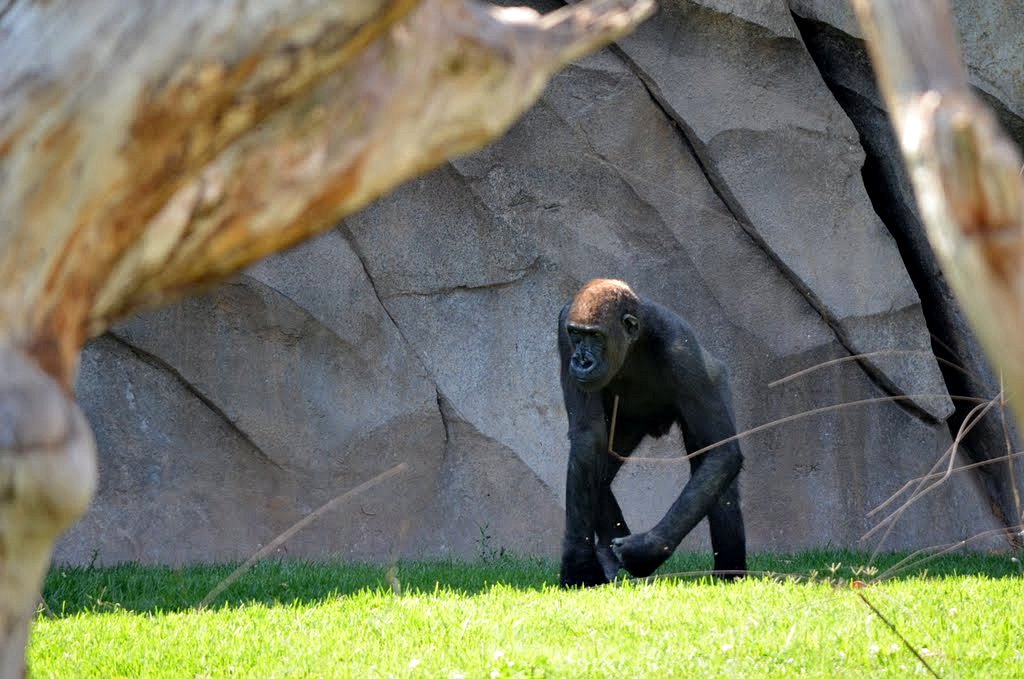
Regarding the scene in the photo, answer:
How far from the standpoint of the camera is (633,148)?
962 centimetres

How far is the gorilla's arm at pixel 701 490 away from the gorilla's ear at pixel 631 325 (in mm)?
279

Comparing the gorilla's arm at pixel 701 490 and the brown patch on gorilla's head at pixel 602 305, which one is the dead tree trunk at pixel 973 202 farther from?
the brown patch on gorilla's head at pixel 602 305

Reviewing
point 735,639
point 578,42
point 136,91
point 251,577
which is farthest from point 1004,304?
point 251,577

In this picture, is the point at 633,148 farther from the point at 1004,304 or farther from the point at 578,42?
the point at 1004,304

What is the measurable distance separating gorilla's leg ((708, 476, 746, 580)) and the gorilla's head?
912 millimetres

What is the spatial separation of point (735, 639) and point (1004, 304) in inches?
118

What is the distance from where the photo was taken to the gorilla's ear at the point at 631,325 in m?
6.64

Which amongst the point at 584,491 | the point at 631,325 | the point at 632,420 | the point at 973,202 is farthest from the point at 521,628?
the point at 973,202

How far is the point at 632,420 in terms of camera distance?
7016 mm

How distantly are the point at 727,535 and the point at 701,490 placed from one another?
1.53ft

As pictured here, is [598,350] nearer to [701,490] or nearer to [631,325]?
[631,325]

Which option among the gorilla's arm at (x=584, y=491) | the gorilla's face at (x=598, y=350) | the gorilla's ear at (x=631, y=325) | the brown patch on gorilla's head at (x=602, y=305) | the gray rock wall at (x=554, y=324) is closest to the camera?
the gorilla's arm at (x=584, y=491)

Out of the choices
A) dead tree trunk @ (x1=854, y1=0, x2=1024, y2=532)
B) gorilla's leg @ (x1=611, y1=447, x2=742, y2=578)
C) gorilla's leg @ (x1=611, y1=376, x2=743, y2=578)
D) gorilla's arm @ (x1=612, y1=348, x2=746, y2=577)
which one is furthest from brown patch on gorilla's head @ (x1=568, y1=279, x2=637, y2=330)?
dead tree trunk @ (x1=854, y1=0, x2=1024, y2=532)

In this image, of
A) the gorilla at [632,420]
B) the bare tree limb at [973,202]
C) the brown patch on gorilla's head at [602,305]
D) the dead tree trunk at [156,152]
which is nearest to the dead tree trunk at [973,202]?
the bare tree limb at [973,202]
